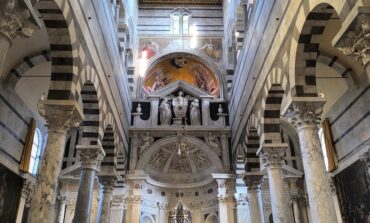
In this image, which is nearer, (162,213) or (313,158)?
(313,158)

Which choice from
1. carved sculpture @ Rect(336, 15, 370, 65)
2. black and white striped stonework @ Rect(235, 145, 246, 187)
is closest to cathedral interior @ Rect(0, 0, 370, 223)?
carved sculpture @ Rect(336, 15, 370, 65)

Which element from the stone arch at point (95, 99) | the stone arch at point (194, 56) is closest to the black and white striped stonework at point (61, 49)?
the stone arch at point (95, 99)

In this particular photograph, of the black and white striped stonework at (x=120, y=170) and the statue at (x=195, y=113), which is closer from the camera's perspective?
the black and white striped stonework at (x=120, y=170)

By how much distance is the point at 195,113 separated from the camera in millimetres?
16969

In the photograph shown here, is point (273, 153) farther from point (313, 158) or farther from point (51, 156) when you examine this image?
point (51, 156)

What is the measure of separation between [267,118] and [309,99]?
2694mm

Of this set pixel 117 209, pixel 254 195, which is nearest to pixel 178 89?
pixel 117 209

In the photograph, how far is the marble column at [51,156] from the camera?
6.42 metres

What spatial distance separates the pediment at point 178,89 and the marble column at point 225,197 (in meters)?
4.12

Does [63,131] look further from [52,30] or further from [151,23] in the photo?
[151,23]

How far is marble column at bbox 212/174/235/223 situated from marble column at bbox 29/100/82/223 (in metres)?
8.89

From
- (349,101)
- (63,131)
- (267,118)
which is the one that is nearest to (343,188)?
(349,101)

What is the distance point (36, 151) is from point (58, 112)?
7.58m

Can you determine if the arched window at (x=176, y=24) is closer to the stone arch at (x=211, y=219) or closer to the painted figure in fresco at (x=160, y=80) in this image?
the painted figure in fresco at (x=160, y=80)
